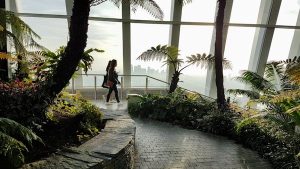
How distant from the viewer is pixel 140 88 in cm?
1025

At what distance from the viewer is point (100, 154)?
2.95 m

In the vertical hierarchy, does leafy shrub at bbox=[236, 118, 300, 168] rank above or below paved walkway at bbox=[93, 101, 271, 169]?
above

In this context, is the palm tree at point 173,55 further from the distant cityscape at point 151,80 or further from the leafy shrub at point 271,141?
the leafy shrub at point 271,141

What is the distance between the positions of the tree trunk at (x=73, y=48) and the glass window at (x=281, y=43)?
839 centimetres

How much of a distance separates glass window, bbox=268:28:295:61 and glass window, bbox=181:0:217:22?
2.50 m

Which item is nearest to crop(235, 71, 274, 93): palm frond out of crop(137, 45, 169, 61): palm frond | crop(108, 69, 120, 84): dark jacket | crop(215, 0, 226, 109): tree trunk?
crop(215, 0, 226, 109): tree trunk

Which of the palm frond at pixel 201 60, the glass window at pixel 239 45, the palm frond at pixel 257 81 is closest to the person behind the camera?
the palm frond at pixel 257 81

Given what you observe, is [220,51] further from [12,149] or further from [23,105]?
[12,149]

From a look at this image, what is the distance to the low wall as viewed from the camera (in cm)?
263

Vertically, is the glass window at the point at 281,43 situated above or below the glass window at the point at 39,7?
below

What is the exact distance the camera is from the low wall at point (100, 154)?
2629mm

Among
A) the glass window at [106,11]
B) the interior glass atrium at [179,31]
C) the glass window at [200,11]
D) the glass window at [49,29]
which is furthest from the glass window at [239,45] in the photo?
the glass window at [49,29]

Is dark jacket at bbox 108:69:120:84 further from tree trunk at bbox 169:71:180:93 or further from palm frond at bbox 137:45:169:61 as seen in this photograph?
tree trunk at bbox 169:71:180:93

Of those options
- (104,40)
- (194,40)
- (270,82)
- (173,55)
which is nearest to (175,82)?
(173,55)
